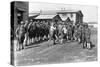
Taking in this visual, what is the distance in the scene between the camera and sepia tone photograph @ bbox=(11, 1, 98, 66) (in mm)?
5098

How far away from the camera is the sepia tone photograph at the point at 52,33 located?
16.7ft

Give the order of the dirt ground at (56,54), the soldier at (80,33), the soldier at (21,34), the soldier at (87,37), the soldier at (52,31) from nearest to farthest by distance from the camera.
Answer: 1. the soldier at (21,34)
2. the dirt ground at (56,54)
3. the soldier at (52,31)
4. the soldier at (80,33)
5. the soldier at (87,37)

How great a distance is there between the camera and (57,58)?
5.58 meters

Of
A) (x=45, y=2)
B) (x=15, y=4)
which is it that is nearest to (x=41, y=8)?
(x=45, y=2)

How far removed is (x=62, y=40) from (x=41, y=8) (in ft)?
2.98

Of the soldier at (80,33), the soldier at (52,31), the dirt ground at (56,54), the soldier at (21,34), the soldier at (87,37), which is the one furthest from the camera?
the soldier at (87,37)

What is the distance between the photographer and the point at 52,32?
5539 mm

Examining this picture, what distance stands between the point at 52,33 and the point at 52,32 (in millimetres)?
23

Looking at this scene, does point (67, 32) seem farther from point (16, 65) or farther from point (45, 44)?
point (16, 65)

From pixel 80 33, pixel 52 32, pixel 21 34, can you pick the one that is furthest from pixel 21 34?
Answer: pixel 80 33

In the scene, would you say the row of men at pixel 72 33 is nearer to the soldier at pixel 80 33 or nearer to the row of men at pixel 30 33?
the soldier at pixel 80 33

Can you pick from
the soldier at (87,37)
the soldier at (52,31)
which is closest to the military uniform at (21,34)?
the soldier at (52,31)

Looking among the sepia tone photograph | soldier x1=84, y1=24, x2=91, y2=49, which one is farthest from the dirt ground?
Answer: soldier x1=84, y1=24, x2=91, y2=49

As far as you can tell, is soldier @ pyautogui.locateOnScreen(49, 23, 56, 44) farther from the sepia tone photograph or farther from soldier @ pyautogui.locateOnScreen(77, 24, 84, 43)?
soldier @ pyautogui.locateOnScreen(77, 24, 84, 43)
